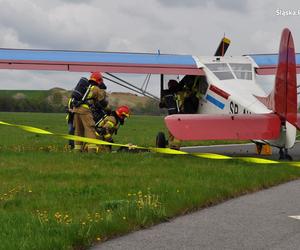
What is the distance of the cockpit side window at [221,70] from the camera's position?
1440cm

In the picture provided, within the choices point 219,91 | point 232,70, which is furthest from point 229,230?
point 232,70

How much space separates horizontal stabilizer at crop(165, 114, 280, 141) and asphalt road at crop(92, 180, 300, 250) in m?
3.66

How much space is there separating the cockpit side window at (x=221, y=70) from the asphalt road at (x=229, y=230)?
24.1ft

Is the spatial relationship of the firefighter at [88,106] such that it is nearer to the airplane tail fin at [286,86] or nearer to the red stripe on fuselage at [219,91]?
the red stripe on fuselage at [219,91]

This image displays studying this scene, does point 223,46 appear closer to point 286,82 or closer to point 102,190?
point 286,82

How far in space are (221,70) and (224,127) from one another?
13.2 ft

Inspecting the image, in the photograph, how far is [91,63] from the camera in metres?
15.7

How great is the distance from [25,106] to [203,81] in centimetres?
9360

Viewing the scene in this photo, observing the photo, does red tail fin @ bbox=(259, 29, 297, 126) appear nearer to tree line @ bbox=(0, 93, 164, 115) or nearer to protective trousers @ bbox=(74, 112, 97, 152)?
protective trousers @ bbox=(74, 112, 97, 152)

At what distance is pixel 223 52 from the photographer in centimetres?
1880

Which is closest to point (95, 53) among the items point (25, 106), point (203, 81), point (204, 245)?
point (203, 81)

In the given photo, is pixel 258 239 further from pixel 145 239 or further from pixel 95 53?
pixel 95 53

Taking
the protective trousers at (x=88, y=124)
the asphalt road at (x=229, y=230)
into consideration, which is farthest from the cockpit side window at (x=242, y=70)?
the asphalt road at (x=229, y=230)

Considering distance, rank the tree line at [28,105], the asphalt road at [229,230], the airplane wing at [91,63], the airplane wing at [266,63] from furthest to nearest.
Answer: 1. the tree line at [28,105]
2. the airplane wing at [266,63]
3. the airplane wing at [91,63]
4. the asphalt road at [229,230]
